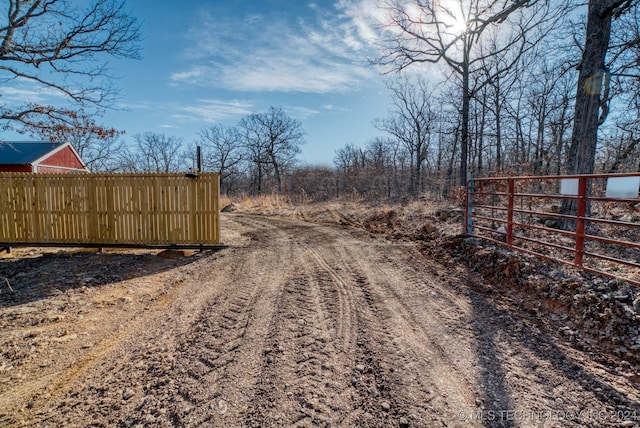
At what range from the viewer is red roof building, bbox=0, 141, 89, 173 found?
53.7 feet

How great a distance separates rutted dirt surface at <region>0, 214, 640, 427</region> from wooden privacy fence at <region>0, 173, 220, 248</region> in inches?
81.4

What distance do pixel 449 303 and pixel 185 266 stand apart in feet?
16.7

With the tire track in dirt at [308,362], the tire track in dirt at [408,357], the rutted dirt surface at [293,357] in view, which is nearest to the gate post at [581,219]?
the rutted dirt surface at [293,357]

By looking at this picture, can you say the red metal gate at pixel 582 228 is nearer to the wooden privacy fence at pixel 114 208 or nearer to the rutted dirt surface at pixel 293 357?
the rutted dirt surface at pixel 293 357

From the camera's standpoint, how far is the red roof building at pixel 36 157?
1638 centimetres

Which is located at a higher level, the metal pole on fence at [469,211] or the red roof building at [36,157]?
the red roof building at [36,157]

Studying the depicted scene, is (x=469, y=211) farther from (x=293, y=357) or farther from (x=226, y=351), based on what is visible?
(x=226, y=351)

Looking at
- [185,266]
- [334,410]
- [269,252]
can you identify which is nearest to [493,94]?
[269,252]

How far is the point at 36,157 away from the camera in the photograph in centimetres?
1695

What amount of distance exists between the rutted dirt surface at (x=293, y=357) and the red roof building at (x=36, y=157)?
16154 mm

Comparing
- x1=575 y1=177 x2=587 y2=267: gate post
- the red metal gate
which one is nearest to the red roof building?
the red metal gate

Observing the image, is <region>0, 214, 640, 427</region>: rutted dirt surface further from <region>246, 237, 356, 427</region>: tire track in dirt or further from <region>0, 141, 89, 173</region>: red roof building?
<region>0, 141, 89, 173</region>: red roof building

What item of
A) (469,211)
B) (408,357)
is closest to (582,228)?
(469,211)

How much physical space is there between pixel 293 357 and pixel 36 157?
21.8 metres
